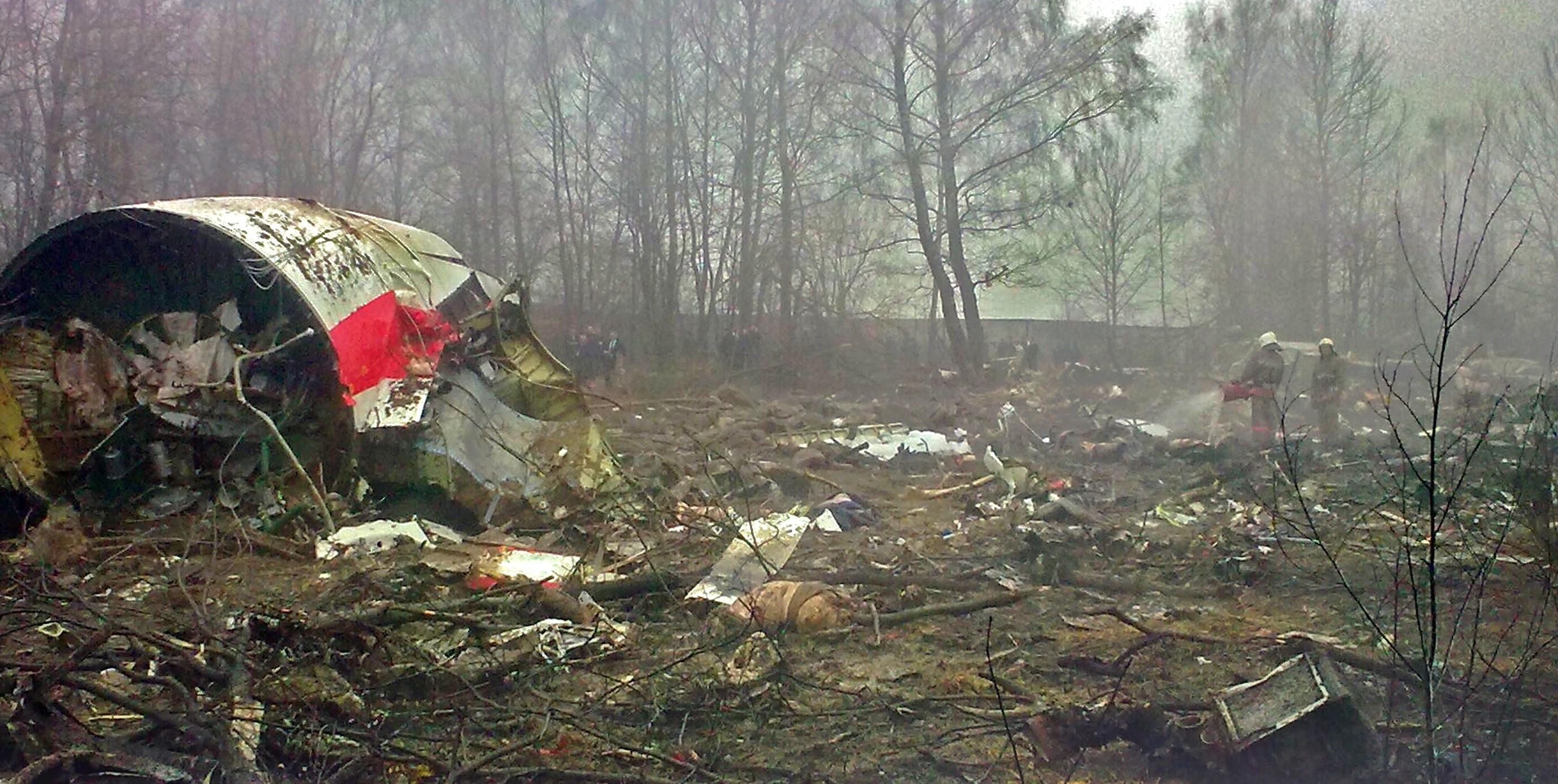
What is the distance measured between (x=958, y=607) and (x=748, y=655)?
130cm

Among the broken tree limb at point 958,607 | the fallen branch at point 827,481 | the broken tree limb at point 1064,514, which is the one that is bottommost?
the broken tree limb at point 958,607

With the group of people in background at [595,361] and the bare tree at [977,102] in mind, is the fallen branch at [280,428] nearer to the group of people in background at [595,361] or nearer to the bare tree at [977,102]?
the group of people in background at [595,361]

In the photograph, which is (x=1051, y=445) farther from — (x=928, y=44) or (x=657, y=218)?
(x=657, y=218)

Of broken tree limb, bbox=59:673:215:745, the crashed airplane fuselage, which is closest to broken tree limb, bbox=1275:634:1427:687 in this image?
broken tree limb, bbox=59:673:215:745

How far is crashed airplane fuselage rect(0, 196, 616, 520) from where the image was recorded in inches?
254

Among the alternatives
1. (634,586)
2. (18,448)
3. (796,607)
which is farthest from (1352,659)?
(18,448)

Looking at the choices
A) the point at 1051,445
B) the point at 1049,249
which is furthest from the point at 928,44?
the point at 1051,445

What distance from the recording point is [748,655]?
13.8 ft

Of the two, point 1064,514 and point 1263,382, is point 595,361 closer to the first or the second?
point 1263,382

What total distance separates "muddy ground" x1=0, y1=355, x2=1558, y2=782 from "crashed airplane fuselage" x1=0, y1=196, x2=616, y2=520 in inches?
17.0

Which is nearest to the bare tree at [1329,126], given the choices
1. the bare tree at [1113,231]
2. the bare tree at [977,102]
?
the bare tree at [1113,231]

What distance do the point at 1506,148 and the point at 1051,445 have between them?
19234 mm

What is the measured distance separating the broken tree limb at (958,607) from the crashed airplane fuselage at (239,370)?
3065 mm

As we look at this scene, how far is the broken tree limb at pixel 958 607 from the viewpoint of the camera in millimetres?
4816
